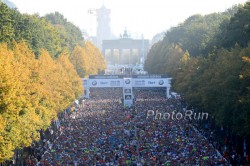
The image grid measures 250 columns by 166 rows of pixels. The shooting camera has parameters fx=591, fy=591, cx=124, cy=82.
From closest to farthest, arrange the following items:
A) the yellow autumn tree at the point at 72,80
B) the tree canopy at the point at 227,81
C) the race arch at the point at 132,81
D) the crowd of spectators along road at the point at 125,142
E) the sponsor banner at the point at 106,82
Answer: the crowd of spectators along road at the point at 125,142 → the tree canopy at the point at 227,81 → the yellow autumn tree at the point at 72,80 → the sponsor banner at the point at 106,82 → the race arch at the point at 132,81

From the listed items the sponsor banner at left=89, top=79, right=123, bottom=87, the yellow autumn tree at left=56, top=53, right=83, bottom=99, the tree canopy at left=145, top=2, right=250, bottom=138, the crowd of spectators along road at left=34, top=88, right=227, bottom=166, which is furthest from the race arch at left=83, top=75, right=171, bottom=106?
the crowd of spectators along road at left=34, top=88, right=227, bottom=166

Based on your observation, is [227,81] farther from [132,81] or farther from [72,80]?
[132,81]

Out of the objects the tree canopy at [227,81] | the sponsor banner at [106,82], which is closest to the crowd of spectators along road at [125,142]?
the tree canopy at [227,81]

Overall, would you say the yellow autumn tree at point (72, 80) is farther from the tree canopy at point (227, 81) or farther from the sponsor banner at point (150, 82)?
the tree canopy at point (227, 81)

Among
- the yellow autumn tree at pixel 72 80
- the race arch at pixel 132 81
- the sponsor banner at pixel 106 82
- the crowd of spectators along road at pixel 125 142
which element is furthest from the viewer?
the race arch at pixel 132 81

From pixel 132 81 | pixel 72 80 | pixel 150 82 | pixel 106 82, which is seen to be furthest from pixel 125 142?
→ pixel 150 82

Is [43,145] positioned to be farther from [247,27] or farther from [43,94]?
[247,27]

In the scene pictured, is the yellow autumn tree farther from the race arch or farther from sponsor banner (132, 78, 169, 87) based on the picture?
sponsor banner (132, 78, 169, 87)
